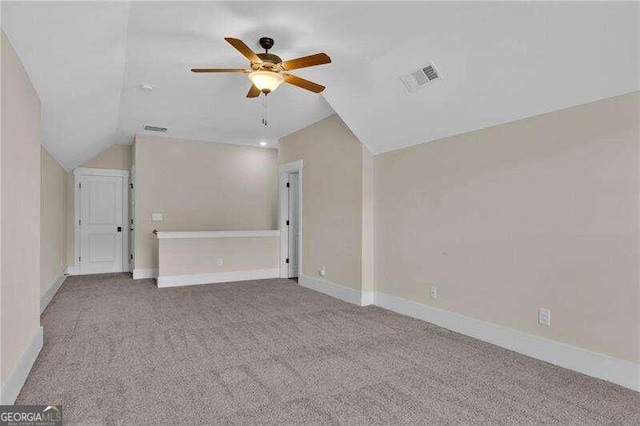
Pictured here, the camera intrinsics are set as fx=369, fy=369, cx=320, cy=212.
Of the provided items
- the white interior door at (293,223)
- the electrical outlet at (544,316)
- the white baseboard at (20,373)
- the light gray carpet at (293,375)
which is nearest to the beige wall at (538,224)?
the electrical outlet at (544,316)

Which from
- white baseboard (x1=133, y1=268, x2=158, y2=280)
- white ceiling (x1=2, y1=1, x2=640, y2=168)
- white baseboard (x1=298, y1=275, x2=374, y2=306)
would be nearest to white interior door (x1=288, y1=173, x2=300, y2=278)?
white baseboard (x1=298, y1=275, x2=374, y2=306)

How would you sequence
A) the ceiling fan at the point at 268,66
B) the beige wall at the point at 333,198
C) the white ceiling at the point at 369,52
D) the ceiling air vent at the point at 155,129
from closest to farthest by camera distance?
the white ceiling at the point at 369,52
the ceiling fan at the point at 268,66
the beige wall at the point at 333,198
the ceiling air vent at the point at 155,129

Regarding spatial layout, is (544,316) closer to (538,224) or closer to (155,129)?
(538,224)

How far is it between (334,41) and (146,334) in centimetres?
323

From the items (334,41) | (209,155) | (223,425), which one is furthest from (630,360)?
(209,155)

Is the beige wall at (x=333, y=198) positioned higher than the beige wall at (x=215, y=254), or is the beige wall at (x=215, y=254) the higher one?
the beige wall at (x=333, y=198)

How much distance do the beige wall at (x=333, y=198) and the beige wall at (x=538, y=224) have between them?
743 mm

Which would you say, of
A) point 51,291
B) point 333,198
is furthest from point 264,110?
point 51,291

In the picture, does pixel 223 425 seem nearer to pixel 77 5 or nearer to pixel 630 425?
pixel 630 425

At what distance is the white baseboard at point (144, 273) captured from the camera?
6.64m

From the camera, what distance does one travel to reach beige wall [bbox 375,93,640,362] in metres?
2.59

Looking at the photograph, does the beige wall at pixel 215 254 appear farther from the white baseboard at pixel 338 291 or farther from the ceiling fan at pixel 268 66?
the ceiling fan at pixel 268 66

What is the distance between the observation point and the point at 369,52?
3.30m

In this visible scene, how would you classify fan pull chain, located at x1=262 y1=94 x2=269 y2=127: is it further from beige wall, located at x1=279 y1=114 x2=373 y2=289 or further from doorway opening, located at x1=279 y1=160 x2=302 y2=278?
doorway opening, located at x1=279 y1=160 x2=302 y2=278
